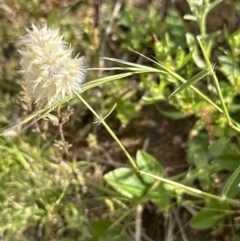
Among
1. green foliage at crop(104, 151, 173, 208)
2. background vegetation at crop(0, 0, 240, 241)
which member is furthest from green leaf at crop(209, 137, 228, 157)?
green foliage at crop(104, 151, 173, 208)

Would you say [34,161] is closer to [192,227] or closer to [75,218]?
[75,218]

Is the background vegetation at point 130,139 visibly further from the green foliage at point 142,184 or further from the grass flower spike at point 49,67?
the grass flower spike at point 49,67

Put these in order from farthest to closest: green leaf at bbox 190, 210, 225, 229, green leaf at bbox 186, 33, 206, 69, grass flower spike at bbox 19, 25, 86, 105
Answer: green leaf at bbox 186, 33, 206, 69 < green leaf at bbox 190, 210, 225, 229 < grass flower spike at bbox 19, 25, 86, 105

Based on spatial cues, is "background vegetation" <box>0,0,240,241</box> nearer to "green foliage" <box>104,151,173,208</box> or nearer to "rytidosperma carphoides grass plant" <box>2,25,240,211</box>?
"green foliage" <box>104,151,173,208</box>

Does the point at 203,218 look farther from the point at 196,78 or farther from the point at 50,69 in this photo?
the point at 50,69

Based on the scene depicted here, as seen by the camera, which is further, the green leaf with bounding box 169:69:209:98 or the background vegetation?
the background vegetation

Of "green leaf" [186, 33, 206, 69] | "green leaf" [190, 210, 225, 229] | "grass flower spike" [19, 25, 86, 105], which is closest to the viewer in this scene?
"grass flower spike" [19, 25, 86, 105]

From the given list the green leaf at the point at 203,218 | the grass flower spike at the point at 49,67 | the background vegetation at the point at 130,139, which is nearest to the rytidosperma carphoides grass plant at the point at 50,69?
the grass flower spike at the point at 49,67

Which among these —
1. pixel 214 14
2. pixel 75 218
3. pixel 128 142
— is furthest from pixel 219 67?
pixel 75 218

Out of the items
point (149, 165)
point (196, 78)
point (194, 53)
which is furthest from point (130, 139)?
point (196, 78)
